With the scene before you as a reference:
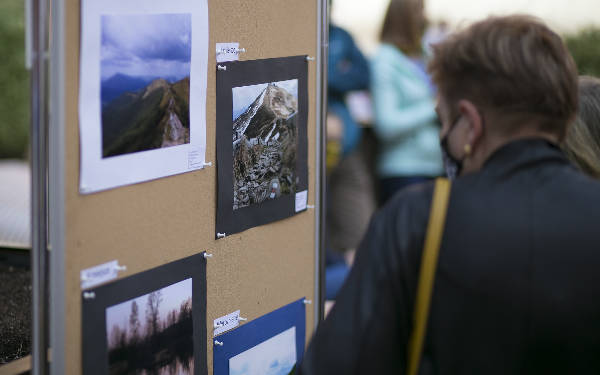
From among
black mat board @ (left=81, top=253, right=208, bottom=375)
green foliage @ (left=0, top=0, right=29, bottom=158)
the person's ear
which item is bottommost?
black mat board @ (left=81, top=253, right=208, bottom=375)

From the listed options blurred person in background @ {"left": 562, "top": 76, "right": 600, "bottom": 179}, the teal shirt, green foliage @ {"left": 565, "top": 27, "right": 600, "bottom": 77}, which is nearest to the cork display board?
blurred person in background @ {"left": 562, "top": 76, "right": 600, "bottom": 179}

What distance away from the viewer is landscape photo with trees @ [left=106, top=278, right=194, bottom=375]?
175cm

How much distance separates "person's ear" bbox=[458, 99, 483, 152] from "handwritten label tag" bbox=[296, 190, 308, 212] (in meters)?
0.89

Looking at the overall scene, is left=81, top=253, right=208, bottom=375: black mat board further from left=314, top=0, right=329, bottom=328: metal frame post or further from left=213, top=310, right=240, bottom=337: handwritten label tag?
left=314, top=0, right=329, bottom=328: metal frame post

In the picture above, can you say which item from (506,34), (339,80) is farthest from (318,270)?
(339,80)

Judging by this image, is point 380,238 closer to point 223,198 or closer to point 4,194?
point 223,198

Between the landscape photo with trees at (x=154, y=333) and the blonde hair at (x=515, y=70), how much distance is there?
2.63ft

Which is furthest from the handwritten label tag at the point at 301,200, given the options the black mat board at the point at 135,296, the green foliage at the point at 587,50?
the green foliage at the point at 587,50

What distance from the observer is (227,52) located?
6.41 feet

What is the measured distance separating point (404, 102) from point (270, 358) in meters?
2.45

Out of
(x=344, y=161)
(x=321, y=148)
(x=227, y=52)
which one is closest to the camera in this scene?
(x=227, y=52)

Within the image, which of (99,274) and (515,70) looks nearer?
(515,70)

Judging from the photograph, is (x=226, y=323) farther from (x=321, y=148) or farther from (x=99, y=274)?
(x=321, y=148)

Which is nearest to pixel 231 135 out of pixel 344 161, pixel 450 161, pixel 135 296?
pixel 135 296
